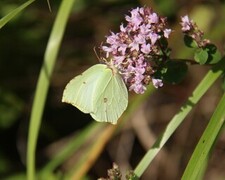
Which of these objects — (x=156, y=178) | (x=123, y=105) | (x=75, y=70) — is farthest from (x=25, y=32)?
(x=123, y=105)

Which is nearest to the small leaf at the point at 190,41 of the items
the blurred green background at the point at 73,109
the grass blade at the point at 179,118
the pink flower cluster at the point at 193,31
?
the pink flower cluster at the point at 193,31

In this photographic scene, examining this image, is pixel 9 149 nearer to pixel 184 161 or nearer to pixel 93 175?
→ pixel 93 175

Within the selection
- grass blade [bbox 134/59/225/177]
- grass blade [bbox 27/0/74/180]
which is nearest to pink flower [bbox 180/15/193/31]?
grass blade [bbox 134/59/225/177]

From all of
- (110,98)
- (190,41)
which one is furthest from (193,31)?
(110,98)

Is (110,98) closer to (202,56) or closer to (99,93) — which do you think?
(99,93)

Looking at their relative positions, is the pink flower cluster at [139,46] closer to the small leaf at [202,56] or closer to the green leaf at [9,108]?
the small leaf at [202,56]
